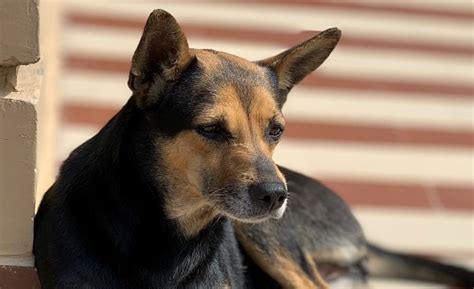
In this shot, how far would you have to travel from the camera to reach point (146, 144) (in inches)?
121

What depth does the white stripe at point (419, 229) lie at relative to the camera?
16.1 ft

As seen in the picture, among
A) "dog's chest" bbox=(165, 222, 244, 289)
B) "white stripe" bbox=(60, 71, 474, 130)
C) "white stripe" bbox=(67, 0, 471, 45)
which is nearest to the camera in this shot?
"dog's chest" bbox=(165, 222, 244, 289)

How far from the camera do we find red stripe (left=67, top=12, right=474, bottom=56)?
298 inches

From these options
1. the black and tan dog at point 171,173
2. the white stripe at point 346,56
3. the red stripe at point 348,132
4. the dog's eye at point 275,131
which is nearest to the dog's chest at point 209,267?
the black and tan dog at point 171,173

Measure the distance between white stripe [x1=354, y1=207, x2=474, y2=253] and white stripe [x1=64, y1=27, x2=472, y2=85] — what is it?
2141mm

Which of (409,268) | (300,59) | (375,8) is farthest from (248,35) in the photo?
(300,59)

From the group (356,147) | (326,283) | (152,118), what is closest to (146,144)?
(152,118)

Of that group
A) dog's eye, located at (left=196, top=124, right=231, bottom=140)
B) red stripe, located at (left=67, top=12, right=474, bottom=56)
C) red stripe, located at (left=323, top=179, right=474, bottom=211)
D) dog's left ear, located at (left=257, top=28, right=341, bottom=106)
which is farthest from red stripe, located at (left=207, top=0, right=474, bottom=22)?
dog's eye, located at (left=196, top=124, right=231, bottom=140)

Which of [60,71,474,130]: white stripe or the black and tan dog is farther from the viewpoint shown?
[60,71,474,130]: white stripe

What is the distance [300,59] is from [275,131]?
290 mm

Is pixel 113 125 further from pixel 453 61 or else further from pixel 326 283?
pixel 453 61

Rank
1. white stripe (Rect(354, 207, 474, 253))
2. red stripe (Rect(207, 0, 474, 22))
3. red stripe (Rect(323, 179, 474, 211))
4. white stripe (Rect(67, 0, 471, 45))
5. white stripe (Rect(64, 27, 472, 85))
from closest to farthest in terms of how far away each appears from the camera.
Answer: white stripe (Rect(354, 207, 474, 253)), red stripe (Rect(323, 179, 474, 211)), white stripe (Rect(64, 27, 472, 85)), white stripe (Rect(67, 0, 471, 45)), red stripe (Rect(207, 0, 474, 22))

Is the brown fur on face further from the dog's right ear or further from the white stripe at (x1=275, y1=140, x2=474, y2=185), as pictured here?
the white stripe at (x1=275, y1=140, x2=474, y2=185)

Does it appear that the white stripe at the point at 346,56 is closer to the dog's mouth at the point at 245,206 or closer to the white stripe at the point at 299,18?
the white stripe at the point at 299,18
